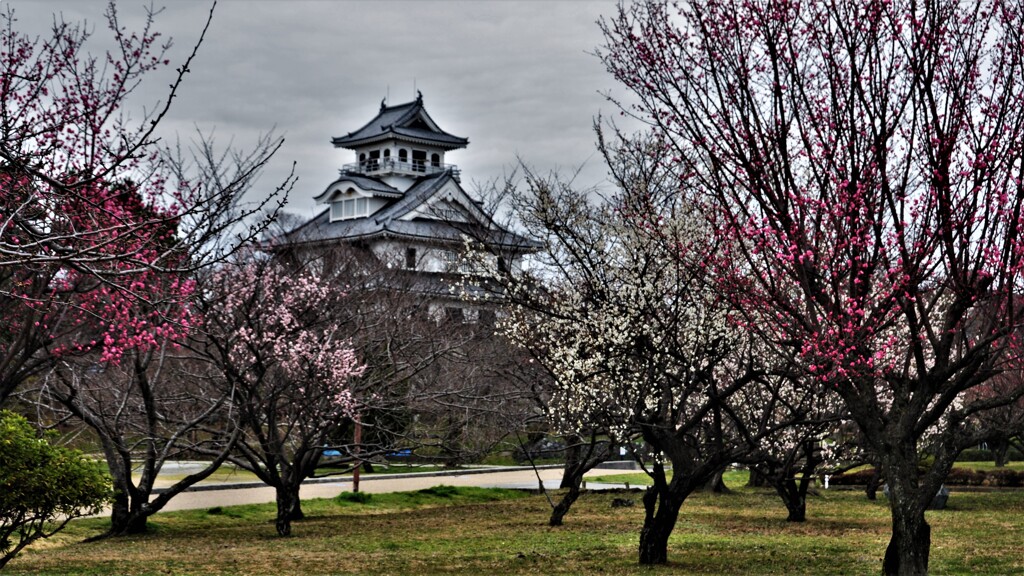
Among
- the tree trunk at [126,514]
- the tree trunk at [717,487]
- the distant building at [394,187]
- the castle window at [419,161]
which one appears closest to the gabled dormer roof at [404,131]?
the distant building at [394,187]

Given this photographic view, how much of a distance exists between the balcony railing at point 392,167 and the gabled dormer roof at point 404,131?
1.59 meters

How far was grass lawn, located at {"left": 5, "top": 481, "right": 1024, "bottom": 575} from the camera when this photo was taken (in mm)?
13656

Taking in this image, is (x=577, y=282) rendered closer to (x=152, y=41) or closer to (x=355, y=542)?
(x=355, y=542)

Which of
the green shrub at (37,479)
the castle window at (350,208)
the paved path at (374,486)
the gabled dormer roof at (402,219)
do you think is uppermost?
the castle window at (350,208)

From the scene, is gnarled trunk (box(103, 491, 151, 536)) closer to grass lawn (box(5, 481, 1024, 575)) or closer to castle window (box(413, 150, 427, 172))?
grass lawn (box(5, 481, 1024, 575))

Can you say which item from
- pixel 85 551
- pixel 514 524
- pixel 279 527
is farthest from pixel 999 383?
pixel 85 551

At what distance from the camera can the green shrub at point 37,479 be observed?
10.7m

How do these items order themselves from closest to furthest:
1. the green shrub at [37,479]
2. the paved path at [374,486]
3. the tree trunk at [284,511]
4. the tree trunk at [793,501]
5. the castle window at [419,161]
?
the green shrub at [37,479]
the tree trunk at [284,511]
the tree trunk at [793,501]
the paved path at [374,486]
the castle window at [419,161]

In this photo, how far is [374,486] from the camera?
99.4ft

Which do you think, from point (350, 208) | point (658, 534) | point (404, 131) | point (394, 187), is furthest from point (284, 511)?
point (404, 131)

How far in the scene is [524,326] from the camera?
16547 millimetres

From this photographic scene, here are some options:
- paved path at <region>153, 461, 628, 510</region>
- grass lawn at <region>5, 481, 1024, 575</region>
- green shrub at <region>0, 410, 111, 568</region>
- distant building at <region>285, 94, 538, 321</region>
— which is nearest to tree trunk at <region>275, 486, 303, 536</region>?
grass lawn at <region>5, 481, 1024, 575</region>

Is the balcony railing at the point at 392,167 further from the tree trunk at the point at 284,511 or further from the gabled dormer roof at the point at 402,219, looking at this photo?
the tree trunk at the point at 284,511

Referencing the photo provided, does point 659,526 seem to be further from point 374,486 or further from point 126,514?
point 374,486
